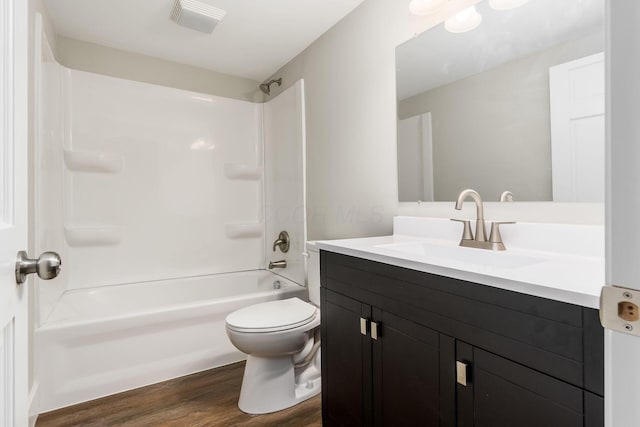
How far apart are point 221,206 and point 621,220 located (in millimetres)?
2880

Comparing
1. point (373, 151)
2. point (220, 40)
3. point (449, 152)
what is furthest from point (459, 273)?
point (220, 40)

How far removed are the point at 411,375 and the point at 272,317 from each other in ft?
3.00

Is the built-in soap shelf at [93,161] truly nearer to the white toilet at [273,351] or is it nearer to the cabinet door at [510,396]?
the white toilet at [273,351]

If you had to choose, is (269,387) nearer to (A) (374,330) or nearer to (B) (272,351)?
(B) (272,351)

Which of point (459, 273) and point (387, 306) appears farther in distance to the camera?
point (387, 306)

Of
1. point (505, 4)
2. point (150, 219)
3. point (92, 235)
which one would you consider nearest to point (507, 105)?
point (505, 4)

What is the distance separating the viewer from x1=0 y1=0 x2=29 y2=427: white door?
0.56 metres

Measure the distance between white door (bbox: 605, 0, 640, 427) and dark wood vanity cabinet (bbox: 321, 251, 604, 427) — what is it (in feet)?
0.73

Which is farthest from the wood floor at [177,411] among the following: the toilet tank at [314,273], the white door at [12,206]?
the white door at [12,206]

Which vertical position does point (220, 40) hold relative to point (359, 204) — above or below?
above

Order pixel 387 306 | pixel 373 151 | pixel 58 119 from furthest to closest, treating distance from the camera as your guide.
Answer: pixel 58 119, pixel 373 151, pixel 387 306

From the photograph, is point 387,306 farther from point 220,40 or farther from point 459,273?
point 220,40

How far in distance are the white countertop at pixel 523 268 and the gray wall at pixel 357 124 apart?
0.79 ft

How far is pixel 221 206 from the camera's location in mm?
3006
